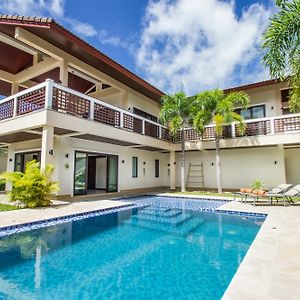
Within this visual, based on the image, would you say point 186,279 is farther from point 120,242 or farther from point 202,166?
point 202,166

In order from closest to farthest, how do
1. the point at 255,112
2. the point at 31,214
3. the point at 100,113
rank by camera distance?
the point at 31,214
the point at 100,113
the point at 255,112

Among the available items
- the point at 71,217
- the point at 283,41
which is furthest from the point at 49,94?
the point at 283,41

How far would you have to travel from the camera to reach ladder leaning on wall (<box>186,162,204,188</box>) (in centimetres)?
2072

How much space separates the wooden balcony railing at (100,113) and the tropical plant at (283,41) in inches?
330

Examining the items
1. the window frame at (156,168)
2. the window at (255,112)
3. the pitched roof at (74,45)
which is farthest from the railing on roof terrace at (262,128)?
the pitched roof at (74,45)

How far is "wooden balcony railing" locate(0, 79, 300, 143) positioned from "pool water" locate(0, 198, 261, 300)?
5667mm

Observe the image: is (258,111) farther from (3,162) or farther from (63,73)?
(3,162)

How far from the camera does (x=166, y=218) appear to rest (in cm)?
980

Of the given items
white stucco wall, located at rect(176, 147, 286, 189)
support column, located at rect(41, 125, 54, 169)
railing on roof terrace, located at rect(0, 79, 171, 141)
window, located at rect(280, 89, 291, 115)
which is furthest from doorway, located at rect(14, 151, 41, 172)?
window, located at rect(280, 89, 291, 115)

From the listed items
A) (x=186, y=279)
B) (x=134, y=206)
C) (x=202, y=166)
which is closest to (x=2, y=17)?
(x=134, y=206)

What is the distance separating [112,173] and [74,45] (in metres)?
8.76

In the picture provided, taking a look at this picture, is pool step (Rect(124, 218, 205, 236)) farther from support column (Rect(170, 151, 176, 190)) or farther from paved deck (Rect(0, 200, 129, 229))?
support column (Rect(170, 151, 176, 190))

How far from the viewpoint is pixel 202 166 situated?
20.8 metres

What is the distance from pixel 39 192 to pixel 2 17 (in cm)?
806
